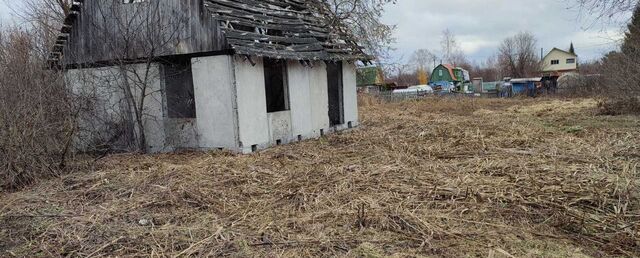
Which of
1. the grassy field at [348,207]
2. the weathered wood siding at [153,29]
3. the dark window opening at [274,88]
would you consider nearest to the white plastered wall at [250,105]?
the weathered wood siding at [153,29]

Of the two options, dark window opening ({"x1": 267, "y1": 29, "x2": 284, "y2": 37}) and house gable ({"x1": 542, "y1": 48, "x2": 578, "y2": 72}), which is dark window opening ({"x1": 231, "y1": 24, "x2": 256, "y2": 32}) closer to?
dark window opening ({"x1": 267, "y1": 29, "x2": 284, "y2": 37})

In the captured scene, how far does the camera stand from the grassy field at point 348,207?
446cm

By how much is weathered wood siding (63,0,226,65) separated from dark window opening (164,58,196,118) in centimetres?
46

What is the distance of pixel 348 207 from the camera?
560 cm

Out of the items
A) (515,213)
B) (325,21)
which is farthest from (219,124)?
(515,213)

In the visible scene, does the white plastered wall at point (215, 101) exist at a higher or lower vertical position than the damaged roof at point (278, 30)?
lower

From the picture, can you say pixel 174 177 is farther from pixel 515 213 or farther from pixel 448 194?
pixel 515 213

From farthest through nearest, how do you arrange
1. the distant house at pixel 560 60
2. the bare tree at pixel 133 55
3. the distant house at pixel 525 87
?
1. the distant house at pixel 560 60
2. the distant house at pixel 525 87
3. the bare tree at pixel 133 55

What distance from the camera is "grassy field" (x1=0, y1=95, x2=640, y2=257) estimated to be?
4461mm

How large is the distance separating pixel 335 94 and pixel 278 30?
145 inches

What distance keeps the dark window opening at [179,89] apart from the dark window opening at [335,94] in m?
5.08

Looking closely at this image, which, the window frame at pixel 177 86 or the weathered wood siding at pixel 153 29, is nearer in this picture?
the weathered wood siding at pixel 153 29

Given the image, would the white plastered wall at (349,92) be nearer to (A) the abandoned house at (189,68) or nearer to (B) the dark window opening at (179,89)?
(A) the abandoned house at (189,68)

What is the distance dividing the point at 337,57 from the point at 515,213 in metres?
9.24
